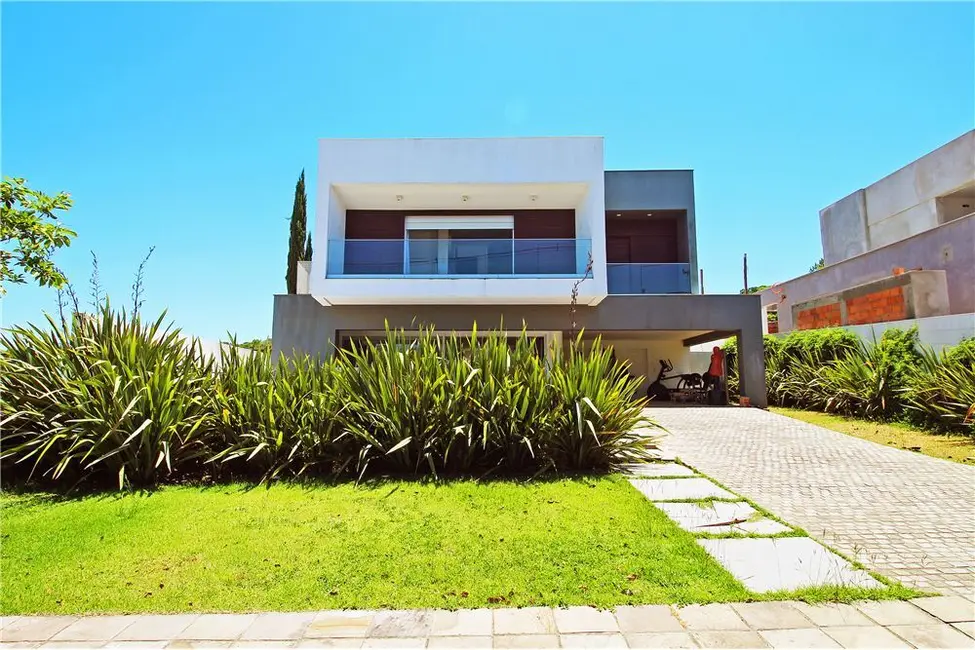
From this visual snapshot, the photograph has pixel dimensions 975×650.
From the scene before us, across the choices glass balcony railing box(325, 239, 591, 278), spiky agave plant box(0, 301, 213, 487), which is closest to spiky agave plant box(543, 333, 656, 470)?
spiky agave plant box(0, 301, 213, 487)

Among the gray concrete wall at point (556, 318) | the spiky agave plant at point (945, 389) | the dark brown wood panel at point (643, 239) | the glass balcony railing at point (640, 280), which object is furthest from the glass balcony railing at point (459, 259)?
the spiky agave plant at point (945, 389)

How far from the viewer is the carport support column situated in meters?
13.4

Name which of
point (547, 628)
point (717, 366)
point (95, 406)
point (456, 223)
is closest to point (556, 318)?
point (456, 223)

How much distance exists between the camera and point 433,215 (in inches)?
605

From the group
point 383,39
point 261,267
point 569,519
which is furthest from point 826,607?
point 261,267

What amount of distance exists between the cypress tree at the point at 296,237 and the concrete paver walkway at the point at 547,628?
17.2 meters

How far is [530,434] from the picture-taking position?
5.83 meters

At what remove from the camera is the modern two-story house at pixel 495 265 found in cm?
1282

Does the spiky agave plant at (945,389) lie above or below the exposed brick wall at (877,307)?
below

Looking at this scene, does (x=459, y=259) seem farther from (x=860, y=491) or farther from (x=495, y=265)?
(x=860, y=491)

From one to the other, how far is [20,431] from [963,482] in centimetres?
1056

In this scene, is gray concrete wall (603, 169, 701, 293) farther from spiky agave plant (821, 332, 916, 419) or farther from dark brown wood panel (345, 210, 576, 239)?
spiky agave plant (821, 332, 916, 419)

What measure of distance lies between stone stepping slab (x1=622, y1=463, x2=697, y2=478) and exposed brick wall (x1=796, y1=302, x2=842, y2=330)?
1336cm

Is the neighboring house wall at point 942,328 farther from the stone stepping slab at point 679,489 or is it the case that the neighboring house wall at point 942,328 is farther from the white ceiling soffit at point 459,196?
the stone stepping slab at point 679,489
